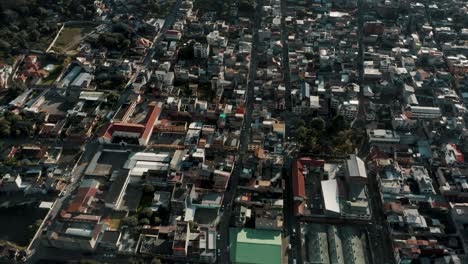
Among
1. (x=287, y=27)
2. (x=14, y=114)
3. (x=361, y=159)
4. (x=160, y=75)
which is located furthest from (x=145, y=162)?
(x=287, y=27)

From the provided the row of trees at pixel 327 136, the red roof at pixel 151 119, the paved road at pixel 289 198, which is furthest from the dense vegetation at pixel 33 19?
the row of trees at pixel 327 136

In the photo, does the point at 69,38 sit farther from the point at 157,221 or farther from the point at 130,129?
the point at 157,221

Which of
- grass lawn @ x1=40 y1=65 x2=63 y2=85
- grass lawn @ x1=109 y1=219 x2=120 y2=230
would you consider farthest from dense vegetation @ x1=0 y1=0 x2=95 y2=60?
grass lawn @ x1=109 y1=219 x2=120 y2=230

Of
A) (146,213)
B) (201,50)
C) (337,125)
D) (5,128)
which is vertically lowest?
(146,213)

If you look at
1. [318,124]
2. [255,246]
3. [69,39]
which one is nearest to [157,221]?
[255,246]

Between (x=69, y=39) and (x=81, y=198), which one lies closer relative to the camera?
(x=81, y=198)

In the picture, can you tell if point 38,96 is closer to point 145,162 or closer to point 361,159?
point 145,162
